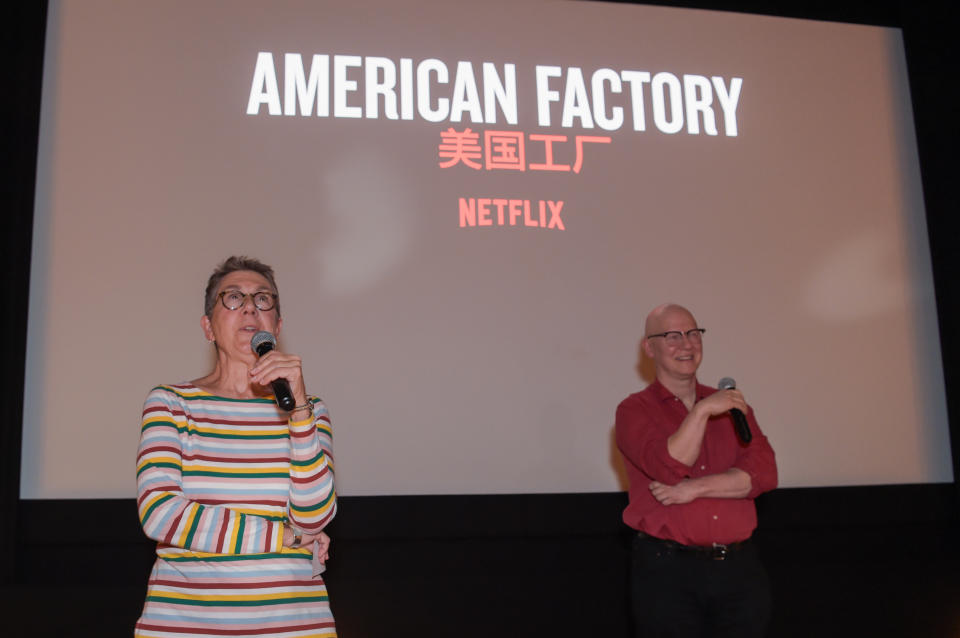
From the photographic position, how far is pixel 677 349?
245 centimetres

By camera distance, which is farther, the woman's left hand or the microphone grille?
the microphone grille

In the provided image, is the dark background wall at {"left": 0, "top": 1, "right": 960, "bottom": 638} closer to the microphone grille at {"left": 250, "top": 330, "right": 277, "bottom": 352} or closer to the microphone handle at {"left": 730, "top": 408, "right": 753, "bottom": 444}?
the microphone handle at {"left": 730, "top": 408, "right": 753, "bottom": 444}

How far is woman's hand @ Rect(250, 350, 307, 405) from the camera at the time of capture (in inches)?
56.9

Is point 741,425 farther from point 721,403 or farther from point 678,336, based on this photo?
point 678,336

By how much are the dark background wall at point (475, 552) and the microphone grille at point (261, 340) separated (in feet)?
6.44

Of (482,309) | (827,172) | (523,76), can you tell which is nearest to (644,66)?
(523,76)

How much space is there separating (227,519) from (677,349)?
4.90 ft

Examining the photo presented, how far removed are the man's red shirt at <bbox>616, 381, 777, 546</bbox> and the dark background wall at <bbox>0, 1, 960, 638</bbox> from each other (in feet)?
4.11

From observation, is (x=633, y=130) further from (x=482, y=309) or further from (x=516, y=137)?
(x=482, y=309)

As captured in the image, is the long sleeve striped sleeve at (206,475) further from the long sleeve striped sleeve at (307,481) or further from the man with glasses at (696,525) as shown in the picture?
the man with glasses at (696,525)

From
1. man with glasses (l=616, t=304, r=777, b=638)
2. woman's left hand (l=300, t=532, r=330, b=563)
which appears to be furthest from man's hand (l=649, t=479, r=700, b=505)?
woman's left hand (l=300, t=532, r=330, b=563)

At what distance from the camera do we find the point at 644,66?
156 inches

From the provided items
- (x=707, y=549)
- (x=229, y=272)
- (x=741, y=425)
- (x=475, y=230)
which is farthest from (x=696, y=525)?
(x=475, y=230)

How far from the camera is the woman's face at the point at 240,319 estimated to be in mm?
1661
